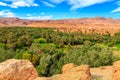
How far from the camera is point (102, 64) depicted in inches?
1280

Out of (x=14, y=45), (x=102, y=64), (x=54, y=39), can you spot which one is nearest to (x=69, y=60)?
(x=102, y=64)

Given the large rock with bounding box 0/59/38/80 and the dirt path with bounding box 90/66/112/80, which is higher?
the large rock with bounding box 0/59/38/80

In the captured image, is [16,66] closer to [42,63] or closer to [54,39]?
[42,63]

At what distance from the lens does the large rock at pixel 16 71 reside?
14.5 meters

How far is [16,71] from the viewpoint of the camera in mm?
14625

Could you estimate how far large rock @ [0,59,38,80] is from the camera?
570 inches

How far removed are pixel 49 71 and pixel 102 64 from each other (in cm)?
715

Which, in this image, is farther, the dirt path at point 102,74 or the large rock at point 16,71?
the dirt path at point 102,74

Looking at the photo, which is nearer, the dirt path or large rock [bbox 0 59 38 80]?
large rock [bbox 0 59 38 80]

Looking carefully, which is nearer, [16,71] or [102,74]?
[16,71]

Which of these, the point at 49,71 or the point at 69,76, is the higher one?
the point at 69,76

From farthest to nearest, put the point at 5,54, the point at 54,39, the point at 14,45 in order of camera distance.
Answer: the point at 54,39 → the point at 14,45 → the point at 5,54

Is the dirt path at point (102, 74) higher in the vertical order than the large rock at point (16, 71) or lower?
lower

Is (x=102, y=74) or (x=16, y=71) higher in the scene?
(x=16, y=71)
